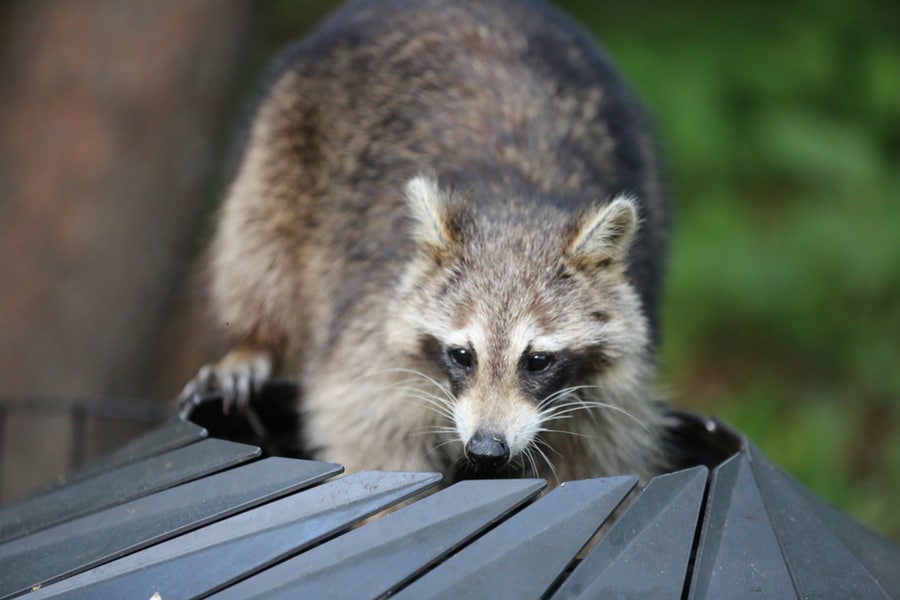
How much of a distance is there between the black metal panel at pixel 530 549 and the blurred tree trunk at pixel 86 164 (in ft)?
11.5

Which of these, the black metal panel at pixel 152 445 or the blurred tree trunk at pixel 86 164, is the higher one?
the blurred tree trunk at pixel 86 164

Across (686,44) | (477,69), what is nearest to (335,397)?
(477,69)

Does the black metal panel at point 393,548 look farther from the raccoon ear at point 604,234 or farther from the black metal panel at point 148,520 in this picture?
the raccoon ear at point 604,234

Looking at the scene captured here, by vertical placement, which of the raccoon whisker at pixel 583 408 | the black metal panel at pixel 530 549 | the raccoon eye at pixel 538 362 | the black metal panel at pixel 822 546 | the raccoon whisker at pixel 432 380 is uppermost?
the raccoon eye at pixel 538 362

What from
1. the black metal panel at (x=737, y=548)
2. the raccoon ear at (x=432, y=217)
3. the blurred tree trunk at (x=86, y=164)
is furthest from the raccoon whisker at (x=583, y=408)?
the blurred tree trunk at (x=86, y=164)

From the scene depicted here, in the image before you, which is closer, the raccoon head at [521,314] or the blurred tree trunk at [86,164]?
the raccoon head at [521,314]

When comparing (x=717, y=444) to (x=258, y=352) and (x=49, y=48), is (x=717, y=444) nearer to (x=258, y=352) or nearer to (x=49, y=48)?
(x=258, y=352)

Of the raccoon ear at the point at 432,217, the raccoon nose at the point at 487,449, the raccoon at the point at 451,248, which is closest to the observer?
the raccoon nose at the point at 487,449

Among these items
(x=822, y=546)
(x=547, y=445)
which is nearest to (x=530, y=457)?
(x=547, y=445)

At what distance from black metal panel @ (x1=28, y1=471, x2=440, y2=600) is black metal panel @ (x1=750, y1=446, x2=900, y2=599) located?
561mm

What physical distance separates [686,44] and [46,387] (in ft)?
10.5

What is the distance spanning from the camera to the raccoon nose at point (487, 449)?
2.26 m

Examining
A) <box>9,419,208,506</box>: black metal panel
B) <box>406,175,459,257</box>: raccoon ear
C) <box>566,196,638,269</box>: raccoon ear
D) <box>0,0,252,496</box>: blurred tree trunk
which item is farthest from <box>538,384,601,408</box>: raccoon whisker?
<box>0,0,252,496</box>: blurred tree trunk

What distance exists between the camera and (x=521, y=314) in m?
2.51
